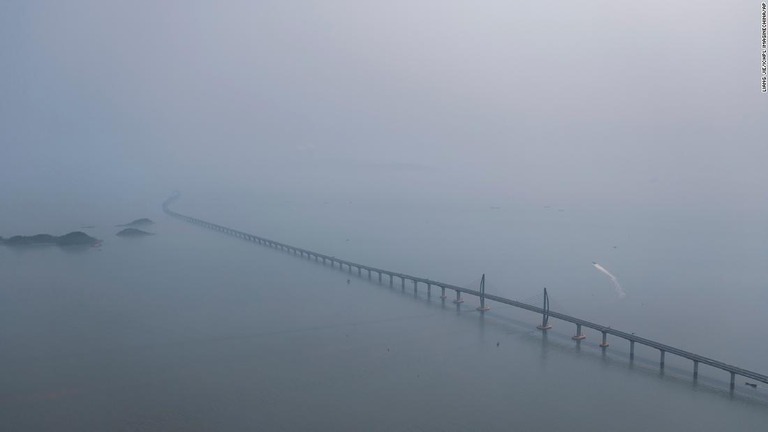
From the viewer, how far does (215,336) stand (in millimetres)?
10539

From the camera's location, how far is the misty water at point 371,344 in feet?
23.7

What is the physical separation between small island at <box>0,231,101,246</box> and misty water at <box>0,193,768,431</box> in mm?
3086

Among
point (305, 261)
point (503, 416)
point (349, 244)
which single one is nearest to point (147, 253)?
point (305, 261)

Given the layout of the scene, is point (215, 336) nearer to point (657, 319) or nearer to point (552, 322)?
point (552, 322)

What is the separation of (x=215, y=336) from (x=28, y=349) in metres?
3.23

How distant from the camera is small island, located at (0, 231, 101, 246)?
76.5 feet

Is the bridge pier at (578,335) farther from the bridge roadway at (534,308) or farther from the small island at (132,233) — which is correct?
the small island at (132,233)

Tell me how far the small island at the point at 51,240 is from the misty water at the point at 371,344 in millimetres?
3086

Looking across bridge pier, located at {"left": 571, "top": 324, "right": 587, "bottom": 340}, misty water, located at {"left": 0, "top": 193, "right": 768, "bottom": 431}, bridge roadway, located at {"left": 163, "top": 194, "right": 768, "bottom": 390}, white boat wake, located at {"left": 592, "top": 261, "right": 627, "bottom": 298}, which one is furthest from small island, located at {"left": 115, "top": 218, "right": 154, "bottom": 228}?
bridge pier, located at {"left": 571, "top": 324, "right": 587, "bottom": 340}

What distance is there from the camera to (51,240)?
79.5 ft

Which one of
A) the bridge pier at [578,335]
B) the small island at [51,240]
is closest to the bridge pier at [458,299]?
the bridge pier at [578,335]

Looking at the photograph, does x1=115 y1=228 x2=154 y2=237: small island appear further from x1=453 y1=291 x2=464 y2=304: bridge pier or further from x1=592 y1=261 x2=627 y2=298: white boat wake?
x1=592 y1=261 x2=627 y2=298: white boat wake

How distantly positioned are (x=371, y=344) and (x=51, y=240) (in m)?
20.2

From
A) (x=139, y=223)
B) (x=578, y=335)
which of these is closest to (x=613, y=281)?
(x=578, y=335)
